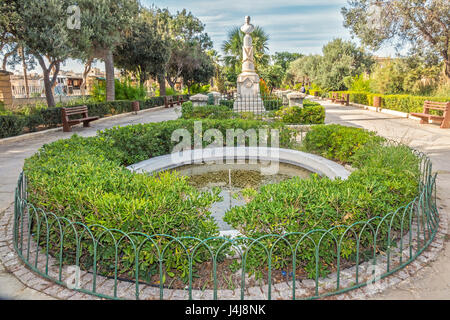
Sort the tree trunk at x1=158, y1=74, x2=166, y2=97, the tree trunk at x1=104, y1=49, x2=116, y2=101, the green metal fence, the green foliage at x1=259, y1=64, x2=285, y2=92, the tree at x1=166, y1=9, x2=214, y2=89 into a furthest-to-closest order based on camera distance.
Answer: the tree at x1=166, y1=9, x2=214, y2=89 → the tree trunk at x1=158, y1=74, x2=166, y2=97 → the green foliage at x1=259, y1=64, x2=285, y2=92 → the tree trunk at x1=104, y1=49, x2=116, y2=101 → the green metal fence

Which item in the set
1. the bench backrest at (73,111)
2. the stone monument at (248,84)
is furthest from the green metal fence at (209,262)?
the stone monument at (248,84)

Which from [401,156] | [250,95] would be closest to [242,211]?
[401,156]

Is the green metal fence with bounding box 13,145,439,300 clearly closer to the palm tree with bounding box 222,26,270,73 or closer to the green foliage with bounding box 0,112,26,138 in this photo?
the green foliage with bounding box 0,112,26,138

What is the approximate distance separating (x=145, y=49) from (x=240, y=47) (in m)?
10.6

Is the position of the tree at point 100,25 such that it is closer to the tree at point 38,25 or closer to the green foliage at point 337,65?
the tree at point 38,25

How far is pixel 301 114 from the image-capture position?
13234 millimetres

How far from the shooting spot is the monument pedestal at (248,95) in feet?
52.1

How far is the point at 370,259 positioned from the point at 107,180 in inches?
116

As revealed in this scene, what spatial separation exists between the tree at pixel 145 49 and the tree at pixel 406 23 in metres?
14.5

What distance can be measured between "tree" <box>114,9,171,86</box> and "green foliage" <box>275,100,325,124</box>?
16.0 meters

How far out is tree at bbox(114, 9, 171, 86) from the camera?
2489 cm

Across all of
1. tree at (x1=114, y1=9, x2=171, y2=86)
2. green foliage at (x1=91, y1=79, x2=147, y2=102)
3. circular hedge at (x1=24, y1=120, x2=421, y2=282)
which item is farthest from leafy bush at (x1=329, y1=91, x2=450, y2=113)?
green foliage at (x1=91, y1=79, x2=147, y2=102)

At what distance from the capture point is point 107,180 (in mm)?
3549
